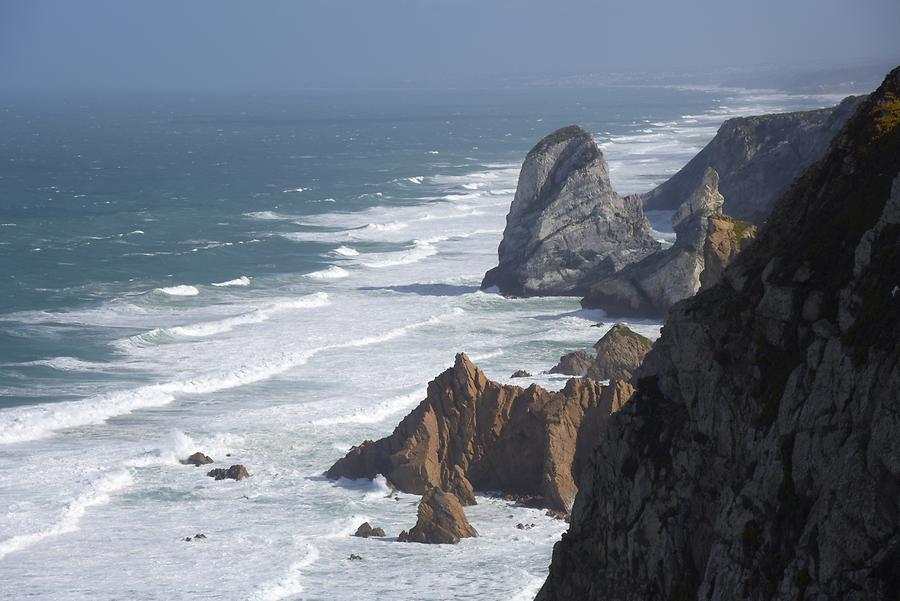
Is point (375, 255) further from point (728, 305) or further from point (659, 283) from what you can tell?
point (728, 305)

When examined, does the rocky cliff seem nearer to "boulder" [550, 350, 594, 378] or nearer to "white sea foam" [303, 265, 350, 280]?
"boulder" [550, 350, 594, 378]

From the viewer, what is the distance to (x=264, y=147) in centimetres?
19112

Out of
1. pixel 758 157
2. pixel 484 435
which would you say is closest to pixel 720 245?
pixel 484 435

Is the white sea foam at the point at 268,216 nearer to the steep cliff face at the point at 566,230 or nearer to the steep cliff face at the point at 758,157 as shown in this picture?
the steep cliff face at the point at 758,157

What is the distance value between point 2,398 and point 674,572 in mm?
39249

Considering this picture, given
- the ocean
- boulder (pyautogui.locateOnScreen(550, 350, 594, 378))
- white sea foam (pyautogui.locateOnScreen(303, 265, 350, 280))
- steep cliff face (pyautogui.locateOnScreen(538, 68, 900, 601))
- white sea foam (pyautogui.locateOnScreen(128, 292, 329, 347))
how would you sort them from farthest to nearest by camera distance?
white sea foam (pyautogui.locateOnScreen(303, 265, 350, 280)) < white sea foam (pyautogui.locateOnScreen(128, 292, 329, 347)) < boulder (pyautogui.locateOnScreen(550, 350, 594, 378)) < the ocean < steep cliff face (pyautogui.locateOnScreen(538, 68, 900, 601))

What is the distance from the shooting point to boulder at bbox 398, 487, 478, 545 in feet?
112

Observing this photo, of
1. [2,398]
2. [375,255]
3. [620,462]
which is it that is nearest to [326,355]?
[2,398]

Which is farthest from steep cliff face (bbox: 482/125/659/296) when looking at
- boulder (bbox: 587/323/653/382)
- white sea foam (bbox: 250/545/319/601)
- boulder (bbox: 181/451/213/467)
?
white sea foam (bbox: 250/545/319/601)

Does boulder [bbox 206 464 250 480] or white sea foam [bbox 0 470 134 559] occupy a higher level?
boulder [bbox 206 464 250 480]

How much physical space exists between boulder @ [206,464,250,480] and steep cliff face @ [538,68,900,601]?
20564mm

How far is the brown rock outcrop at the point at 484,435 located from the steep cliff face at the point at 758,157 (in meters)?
37.6

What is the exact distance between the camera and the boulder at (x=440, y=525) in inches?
1345

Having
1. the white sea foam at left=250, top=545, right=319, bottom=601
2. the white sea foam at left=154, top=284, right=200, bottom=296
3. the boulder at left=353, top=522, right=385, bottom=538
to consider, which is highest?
the boulder at left=353, top=522, right=385, bottom=538
